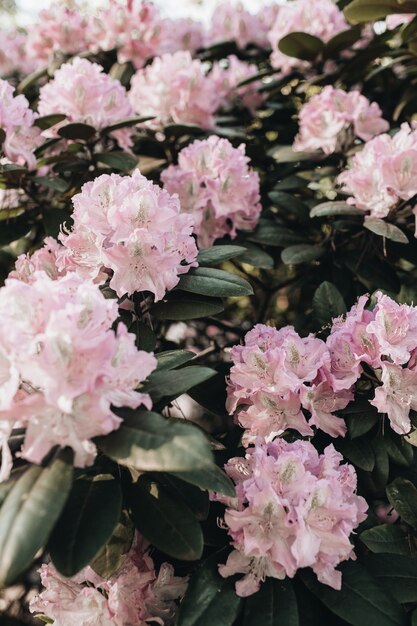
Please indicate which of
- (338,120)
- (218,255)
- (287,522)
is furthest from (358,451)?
(338,120)

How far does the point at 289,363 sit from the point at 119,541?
45 cm

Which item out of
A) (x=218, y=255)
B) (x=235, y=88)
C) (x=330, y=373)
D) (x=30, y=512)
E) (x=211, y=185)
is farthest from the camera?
(x=235, y=88)

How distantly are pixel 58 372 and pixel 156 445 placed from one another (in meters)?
0.17

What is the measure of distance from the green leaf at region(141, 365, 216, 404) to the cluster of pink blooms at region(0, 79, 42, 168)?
0.85m

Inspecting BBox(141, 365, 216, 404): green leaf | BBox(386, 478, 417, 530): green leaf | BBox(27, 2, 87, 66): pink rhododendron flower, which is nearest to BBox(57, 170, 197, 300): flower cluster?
BBox(141, 365, 216, 404): green leaf

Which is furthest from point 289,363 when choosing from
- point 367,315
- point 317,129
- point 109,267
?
point 317,129

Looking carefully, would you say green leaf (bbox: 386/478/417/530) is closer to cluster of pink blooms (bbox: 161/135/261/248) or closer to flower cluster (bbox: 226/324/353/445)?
flower cluster (bbox: 226/324/353/445)

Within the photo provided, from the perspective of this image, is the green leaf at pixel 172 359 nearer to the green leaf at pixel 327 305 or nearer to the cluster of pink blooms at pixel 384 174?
the green leaf at pixel 327 305

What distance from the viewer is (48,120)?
5.98 feet

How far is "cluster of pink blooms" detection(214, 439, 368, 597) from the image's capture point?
1.16 meters

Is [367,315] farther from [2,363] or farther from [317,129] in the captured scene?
[317,129]

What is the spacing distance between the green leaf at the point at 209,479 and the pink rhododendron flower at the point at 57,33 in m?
1.95

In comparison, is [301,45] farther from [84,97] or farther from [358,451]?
[358,451]

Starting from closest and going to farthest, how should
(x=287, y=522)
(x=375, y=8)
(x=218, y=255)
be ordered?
(x=287, y=522)
(x=218, y=255)
(x=375, y=8)
